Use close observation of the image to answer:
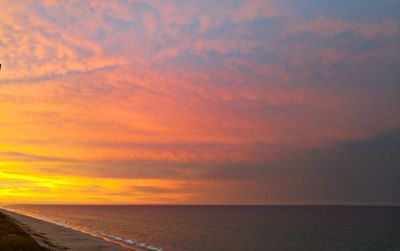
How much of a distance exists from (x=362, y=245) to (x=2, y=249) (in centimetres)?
6534

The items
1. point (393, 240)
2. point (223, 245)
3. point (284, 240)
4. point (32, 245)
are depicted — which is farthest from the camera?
point (393, 240)

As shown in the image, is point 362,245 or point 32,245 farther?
point 362,245

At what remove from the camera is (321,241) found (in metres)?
78.2

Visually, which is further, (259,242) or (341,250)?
(259,242)

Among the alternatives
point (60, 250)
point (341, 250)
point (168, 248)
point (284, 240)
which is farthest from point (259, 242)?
point (60, 250)

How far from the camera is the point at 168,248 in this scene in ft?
200

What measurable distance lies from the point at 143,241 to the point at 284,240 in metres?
29.1

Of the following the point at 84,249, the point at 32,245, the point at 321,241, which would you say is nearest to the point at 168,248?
the point at 84,249

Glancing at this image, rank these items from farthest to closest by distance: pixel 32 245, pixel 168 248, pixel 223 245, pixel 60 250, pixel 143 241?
pixel 143 241, pixel 223 245, pixel 168 248, pixel 60 250, pixel 32 245

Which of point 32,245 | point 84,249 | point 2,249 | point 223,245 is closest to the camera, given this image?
point 2,249

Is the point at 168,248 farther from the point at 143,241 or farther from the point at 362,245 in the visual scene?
the point at 362,245

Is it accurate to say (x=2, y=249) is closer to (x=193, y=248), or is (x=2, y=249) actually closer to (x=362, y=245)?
(x=193, y=248)

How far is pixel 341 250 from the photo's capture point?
66.8 meters

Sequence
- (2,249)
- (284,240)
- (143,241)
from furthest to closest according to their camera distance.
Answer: (284,240) < (143,241) < (2,249)
